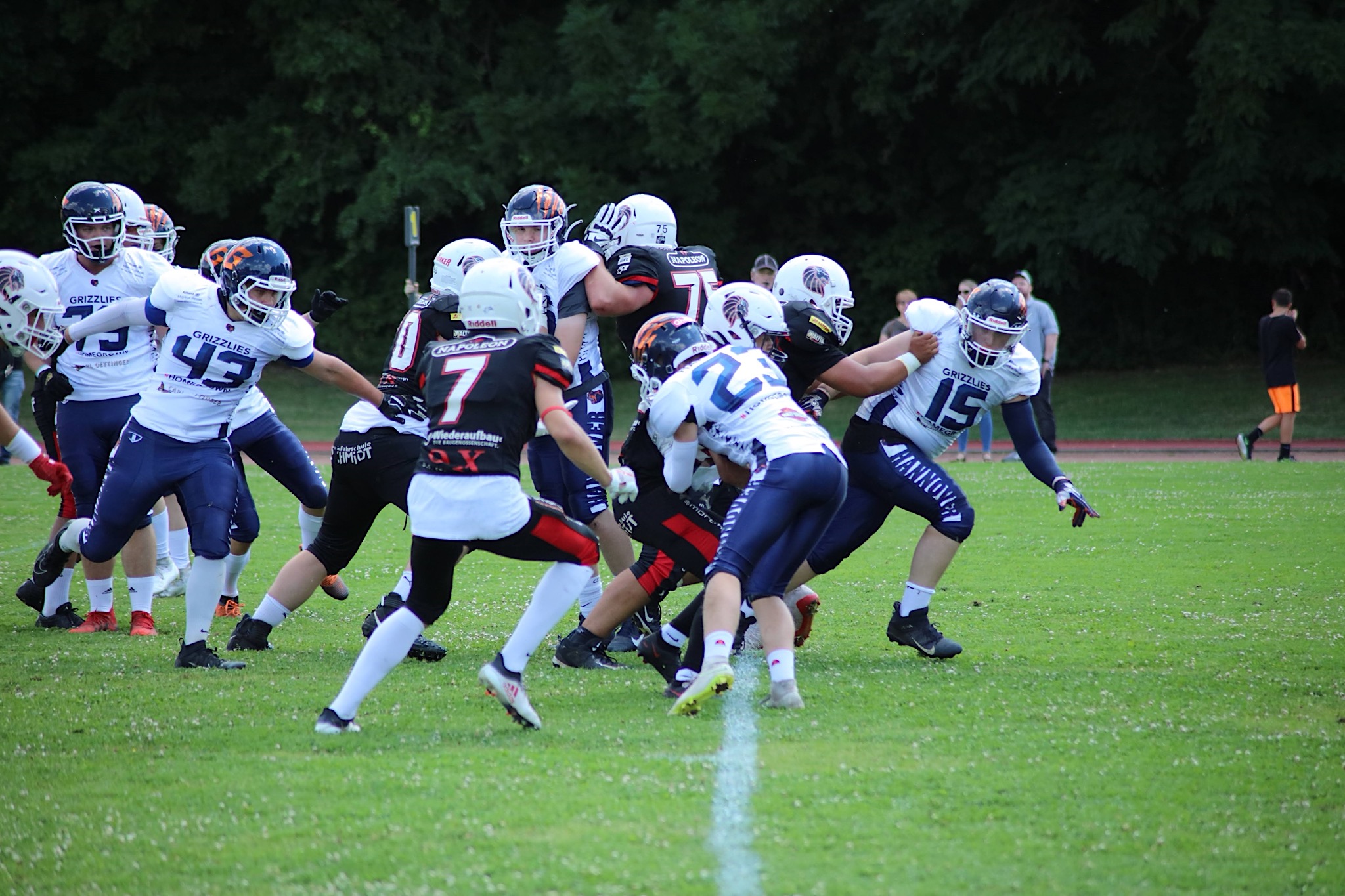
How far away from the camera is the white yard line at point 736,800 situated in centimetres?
342

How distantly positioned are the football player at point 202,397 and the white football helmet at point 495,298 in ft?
4.11

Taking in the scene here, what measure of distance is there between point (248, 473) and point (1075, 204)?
14.9m

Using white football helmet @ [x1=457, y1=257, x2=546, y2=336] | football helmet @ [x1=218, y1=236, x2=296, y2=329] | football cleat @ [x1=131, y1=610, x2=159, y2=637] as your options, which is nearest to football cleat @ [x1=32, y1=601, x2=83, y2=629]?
football cleat @ [x1=131, y1=610, x2=159, y2=637]

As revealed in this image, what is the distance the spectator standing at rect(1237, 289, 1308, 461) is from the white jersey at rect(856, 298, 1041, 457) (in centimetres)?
984

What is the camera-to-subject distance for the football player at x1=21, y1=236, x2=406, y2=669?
19.7 feet

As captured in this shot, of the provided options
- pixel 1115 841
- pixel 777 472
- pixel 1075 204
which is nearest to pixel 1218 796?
pixel 1115 841

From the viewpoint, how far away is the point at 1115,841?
3.69 meters

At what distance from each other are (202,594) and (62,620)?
5.55 feet

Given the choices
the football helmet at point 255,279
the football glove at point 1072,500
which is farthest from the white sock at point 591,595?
the football glove at point 1072,500

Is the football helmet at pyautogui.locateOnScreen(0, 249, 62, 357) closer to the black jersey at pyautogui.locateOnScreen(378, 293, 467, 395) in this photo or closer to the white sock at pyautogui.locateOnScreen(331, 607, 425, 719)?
the black jersey at pyautogui.locateOnScreen(378, 293, 467, 395)

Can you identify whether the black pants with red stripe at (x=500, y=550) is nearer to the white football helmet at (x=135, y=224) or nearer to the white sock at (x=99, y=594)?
the white sock at (x=99, y=594)

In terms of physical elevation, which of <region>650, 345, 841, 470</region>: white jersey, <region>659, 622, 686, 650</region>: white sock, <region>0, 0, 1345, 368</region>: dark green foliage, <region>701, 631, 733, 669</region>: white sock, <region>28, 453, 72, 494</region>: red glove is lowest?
<region>659, 622, 686, 650</region>: white sock

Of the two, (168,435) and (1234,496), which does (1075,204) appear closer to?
(1234,496)

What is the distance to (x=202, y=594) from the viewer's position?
595 cm
